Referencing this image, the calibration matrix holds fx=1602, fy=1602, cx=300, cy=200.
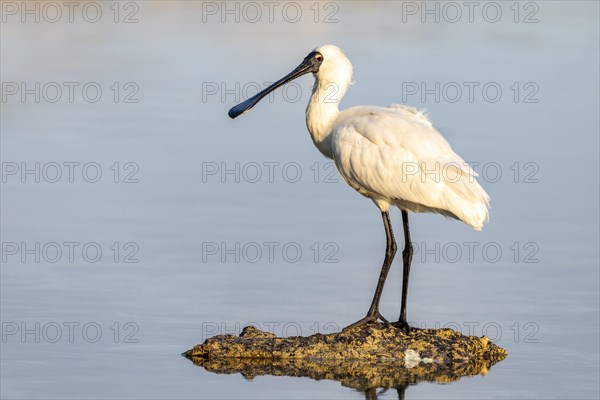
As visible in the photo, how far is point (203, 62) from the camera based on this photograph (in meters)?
28.2

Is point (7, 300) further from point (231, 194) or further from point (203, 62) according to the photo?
point (203, 62)

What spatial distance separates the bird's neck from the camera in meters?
14.9

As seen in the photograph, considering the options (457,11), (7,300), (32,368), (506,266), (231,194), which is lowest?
(32,368)

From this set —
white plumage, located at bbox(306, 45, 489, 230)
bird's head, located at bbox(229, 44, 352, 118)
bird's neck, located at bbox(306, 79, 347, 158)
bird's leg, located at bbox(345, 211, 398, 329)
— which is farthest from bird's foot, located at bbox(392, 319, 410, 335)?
bird's head, located at bbox(229, 44, 352, 118)

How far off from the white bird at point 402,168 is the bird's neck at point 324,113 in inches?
1.5

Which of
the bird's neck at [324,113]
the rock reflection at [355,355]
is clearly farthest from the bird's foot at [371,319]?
the bird's neck at [324,113]

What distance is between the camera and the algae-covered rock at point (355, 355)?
521 inches

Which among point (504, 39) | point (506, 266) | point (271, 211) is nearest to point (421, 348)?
point (506, 266)

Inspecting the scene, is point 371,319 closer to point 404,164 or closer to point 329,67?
point 404,164

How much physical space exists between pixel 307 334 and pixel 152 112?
1022 centimetres

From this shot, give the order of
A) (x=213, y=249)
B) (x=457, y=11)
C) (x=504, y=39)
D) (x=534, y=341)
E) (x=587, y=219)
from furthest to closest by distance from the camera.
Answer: (x=457, y=11)
(x=504, y=39)
(x=587, y=219)
(x=213, y=249)
(x=534, y=341)

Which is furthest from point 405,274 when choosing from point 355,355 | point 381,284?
point 355,355

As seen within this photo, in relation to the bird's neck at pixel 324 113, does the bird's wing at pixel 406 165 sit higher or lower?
lower

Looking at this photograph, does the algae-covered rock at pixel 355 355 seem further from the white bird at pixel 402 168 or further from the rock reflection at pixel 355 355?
the white bird at pixel 402 168
